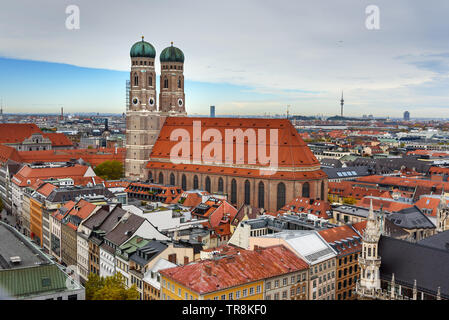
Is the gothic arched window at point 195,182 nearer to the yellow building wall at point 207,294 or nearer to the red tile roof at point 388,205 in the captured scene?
the red tile roof at point 388,205

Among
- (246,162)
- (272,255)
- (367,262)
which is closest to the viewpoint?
(367,262)

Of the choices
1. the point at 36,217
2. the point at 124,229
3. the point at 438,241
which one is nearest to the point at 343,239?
the point at 438,241

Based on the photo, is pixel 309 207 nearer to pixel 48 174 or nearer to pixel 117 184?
pixel 117 184

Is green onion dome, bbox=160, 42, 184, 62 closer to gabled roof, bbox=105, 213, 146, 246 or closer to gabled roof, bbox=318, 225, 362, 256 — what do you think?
gabled roof, bbox=105, 213, 146, 246

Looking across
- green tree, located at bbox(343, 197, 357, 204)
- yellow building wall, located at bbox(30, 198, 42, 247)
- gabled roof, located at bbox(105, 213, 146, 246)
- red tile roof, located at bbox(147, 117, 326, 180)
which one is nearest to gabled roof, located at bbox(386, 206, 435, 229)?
red tile roof, located at bbox(147, 117, 326, 180)

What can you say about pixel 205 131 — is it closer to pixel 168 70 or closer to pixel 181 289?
pixel 168 70

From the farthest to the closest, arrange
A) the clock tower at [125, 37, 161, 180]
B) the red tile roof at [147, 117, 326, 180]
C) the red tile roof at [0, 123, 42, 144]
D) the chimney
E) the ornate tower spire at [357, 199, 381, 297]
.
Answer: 1. the red tile roof at [0, 123, 42, 144]
2. the clock tower at [125, 37, 161, 180]
3. the red tile roof at [147, 117, 326, 180]
4. the ornate tower spire at [357, 199, 381, 297]
5. the chimney
